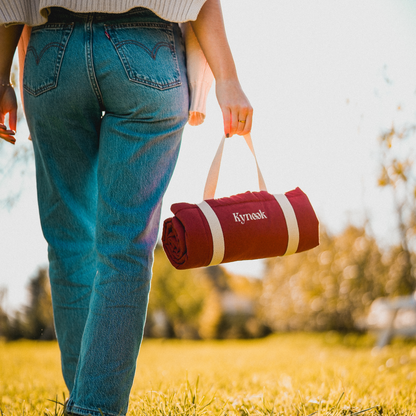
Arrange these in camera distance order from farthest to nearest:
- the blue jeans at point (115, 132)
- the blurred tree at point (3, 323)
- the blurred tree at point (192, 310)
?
Answer: the blurred tree at point (192, 310), the blurred tree at point (3, 323), the blue jeans at point (115, 132)

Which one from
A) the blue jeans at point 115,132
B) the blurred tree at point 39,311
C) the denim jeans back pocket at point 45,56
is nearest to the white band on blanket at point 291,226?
the blue jeans at point 115,132

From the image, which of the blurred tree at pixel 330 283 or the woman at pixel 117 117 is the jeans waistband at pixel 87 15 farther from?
the blurred tree at pixel 330 283

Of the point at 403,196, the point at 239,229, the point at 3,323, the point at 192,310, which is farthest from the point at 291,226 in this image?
the point at 192,310

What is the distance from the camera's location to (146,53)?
105cm

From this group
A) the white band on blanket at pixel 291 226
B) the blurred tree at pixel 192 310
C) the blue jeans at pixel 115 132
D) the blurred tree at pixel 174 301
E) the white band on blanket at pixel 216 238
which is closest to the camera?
the blue jeans at pixel 115 132

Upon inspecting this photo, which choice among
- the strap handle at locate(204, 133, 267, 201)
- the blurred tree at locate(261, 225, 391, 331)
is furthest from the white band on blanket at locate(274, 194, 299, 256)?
the blurred tree at locate(261, 225, 391, 331)

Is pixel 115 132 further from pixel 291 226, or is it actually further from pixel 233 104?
pixel 291 226

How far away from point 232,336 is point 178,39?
20327 mm

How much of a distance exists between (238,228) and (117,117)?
0.43 metres

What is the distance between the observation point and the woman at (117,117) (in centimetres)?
102

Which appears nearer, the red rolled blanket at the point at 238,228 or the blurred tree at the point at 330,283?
the red rolled blanket at the point at 238,228

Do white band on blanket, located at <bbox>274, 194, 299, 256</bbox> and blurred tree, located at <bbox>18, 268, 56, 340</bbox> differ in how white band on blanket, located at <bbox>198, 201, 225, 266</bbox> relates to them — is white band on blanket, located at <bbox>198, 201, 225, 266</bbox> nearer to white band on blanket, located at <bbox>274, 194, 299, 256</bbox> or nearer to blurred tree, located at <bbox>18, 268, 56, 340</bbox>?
white band on blanket, located at <bbox>274, 194, 299, 256</bbox>

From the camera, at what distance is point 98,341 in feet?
3.28

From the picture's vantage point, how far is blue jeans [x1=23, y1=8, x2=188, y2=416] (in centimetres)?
101
